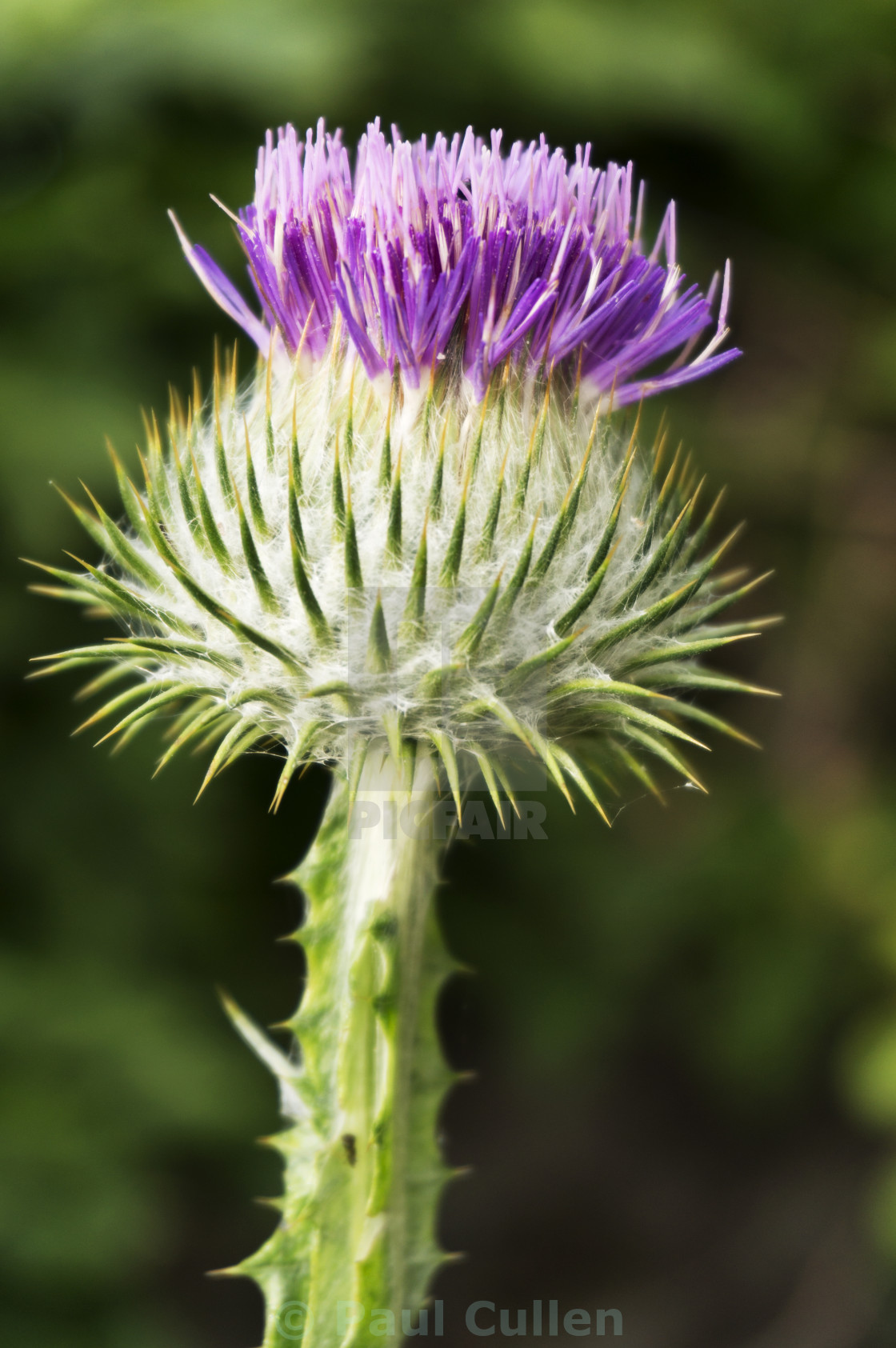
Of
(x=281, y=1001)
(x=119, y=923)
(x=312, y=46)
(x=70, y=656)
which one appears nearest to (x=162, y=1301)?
(x=281, y=1001)

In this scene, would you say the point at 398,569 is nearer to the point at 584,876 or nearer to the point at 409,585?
the point at 409,585

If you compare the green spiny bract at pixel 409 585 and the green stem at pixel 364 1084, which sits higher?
the green spiny bract at pixel 409 585

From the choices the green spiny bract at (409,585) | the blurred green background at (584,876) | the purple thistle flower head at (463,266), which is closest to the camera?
the green spiny bract at (409,585)

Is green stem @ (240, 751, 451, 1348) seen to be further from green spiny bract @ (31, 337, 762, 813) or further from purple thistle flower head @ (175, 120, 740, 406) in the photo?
purple thistle flower head @ (175, 120, 740, 406)

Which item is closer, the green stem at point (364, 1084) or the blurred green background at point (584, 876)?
the green stem at point (364, 1084)

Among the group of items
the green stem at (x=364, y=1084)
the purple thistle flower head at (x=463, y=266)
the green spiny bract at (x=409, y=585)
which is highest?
the purple thistle flower head at (x=463, y=266)

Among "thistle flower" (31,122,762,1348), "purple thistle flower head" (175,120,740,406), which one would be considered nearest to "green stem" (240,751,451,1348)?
"thistle flower" (31,122,762,1348)

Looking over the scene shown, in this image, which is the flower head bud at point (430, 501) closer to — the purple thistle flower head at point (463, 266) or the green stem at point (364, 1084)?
the purple thistle flower head at point (463, 266)

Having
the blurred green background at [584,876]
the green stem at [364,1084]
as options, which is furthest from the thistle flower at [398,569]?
the blurred green background at [584,876]

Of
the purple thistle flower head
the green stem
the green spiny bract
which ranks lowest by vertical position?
the green stem

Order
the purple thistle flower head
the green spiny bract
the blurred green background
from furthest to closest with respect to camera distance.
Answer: the blurred green background → the purple thistle flower head → the green spiny bract

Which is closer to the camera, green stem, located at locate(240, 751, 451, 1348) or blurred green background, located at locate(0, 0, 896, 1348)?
green stem, located at locate(240, 751, 451, 1348)
